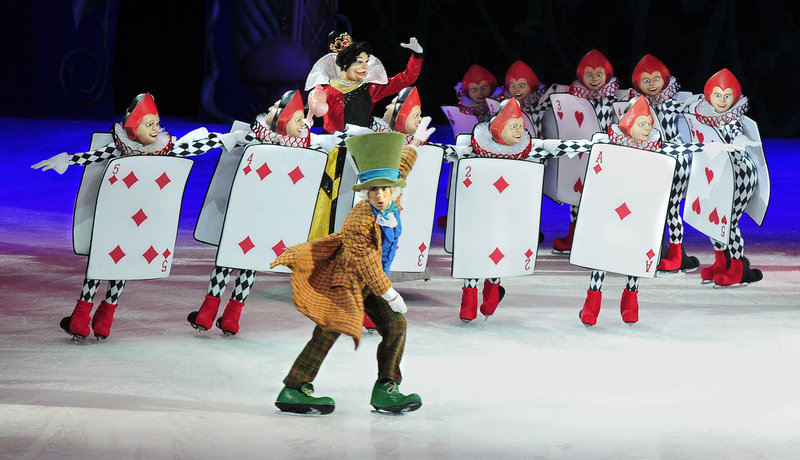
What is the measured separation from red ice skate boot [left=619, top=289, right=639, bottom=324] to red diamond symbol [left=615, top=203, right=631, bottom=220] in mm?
372

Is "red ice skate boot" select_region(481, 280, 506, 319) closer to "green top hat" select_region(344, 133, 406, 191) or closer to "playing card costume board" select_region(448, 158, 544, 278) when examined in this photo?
"playing card costume board" select_region(448, 158, 544, 278)

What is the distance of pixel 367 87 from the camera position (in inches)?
243

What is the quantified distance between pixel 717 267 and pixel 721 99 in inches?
39.6

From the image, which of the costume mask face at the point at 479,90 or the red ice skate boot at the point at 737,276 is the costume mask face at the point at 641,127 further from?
the costume mask face at the point at 479,90

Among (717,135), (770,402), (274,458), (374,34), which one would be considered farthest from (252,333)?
(374,34)

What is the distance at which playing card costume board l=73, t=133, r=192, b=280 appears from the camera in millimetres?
A: 5016

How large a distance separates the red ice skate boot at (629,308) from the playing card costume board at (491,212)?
56 cm

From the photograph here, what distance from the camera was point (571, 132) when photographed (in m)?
7.43

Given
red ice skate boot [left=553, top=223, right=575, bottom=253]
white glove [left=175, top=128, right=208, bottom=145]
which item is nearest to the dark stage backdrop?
red ice skate boot [left=553, top=223, right=575, bottom=253]

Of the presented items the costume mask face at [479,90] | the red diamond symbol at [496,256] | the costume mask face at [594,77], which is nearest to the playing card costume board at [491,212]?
the red diamond symbol at [496,256]

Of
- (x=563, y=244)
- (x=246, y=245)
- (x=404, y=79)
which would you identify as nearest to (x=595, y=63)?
(x=563, y=244)

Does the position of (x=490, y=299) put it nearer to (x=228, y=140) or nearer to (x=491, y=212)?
(x=491, y=212)

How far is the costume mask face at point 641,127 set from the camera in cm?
570

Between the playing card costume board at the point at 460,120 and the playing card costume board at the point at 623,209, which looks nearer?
the playing card costume board at the point at 623,209
